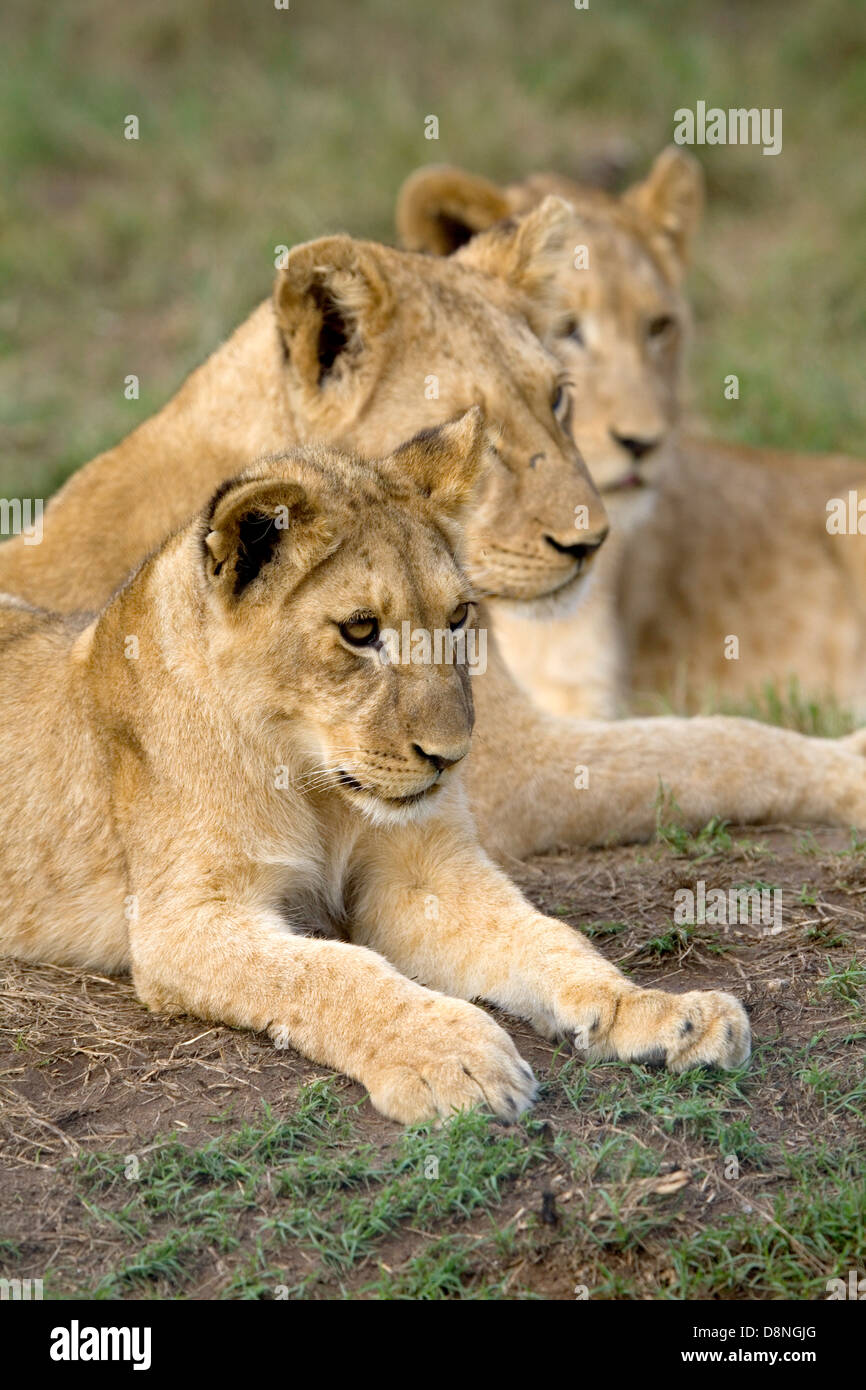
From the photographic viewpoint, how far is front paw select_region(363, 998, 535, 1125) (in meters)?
2.88

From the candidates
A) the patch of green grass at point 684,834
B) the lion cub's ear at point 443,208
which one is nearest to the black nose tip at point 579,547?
the patch of green grass at point 684,834

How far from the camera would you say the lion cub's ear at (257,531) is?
3051 millimetres

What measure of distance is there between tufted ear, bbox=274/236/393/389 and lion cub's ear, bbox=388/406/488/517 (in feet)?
1.77

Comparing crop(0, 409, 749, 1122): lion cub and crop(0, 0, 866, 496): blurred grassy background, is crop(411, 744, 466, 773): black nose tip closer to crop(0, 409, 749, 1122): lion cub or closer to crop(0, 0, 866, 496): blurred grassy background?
crop(0, 409, 749, 1122): lion cub

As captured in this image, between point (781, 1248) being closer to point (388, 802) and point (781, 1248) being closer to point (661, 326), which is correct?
point (388, 802)

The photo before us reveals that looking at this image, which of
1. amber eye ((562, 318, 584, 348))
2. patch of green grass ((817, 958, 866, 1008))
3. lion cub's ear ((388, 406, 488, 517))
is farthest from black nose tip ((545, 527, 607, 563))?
amber eye ((562, 318, 584, 348))

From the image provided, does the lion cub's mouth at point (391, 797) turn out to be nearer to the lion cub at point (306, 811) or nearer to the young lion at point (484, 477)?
the lion cub at point (306, 811)

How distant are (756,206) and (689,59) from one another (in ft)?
4.55

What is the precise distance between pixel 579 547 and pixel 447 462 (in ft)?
2.13

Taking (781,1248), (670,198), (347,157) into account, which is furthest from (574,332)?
(347,157)

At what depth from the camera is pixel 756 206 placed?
10.8m

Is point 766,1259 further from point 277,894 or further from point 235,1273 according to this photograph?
point 277,894

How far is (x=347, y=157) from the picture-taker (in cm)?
1016

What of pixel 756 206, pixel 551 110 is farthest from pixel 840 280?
pixel 551 110
